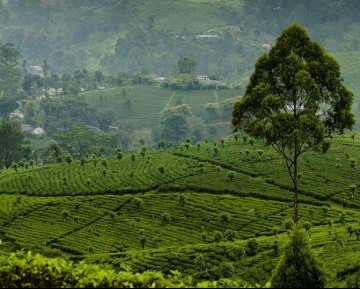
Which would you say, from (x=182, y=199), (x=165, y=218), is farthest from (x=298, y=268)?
(x=182, y=199)

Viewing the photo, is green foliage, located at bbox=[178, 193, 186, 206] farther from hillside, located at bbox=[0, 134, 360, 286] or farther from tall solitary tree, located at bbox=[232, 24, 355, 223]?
tall solitary tree, located at bbox=[232, 24, 355, 223]

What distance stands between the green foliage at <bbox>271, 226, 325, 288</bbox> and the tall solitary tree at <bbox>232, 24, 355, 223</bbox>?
13.0 meters

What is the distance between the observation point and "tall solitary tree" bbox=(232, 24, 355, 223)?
35.0 meters

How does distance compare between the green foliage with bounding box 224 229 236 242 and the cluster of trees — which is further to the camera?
the green foliage with bounding box 224 229 236 242

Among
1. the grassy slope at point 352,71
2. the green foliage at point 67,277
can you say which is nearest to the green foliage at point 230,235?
the green foliage at point 67,277

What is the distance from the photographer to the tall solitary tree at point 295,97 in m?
35.0

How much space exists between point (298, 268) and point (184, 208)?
34.5 m

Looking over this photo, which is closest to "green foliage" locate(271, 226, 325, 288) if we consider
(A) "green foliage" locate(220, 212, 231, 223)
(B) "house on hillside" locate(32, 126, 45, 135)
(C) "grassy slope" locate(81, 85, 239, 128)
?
(A) "green foliage" locate(220, 212, 231, 223)

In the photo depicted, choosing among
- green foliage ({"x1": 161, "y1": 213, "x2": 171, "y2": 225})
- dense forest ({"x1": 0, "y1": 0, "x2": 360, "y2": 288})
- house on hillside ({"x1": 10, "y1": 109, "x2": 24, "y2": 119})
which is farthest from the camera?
house on hillside ({"x1": 10, "y1": 109, "x2": 24, "y2": 119})

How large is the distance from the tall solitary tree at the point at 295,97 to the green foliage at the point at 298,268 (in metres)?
13.0

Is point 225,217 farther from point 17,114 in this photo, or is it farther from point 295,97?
point 17,114

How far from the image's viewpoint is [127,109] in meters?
164

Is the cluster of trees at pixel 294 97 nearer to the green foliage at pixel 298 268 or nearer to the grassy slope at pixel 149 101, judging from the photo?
the green foliage at pixel 298 268

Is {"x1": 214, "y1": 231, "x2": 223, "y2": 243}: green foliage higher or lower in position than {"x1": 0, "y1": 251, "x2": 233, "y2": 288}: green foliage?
lower
